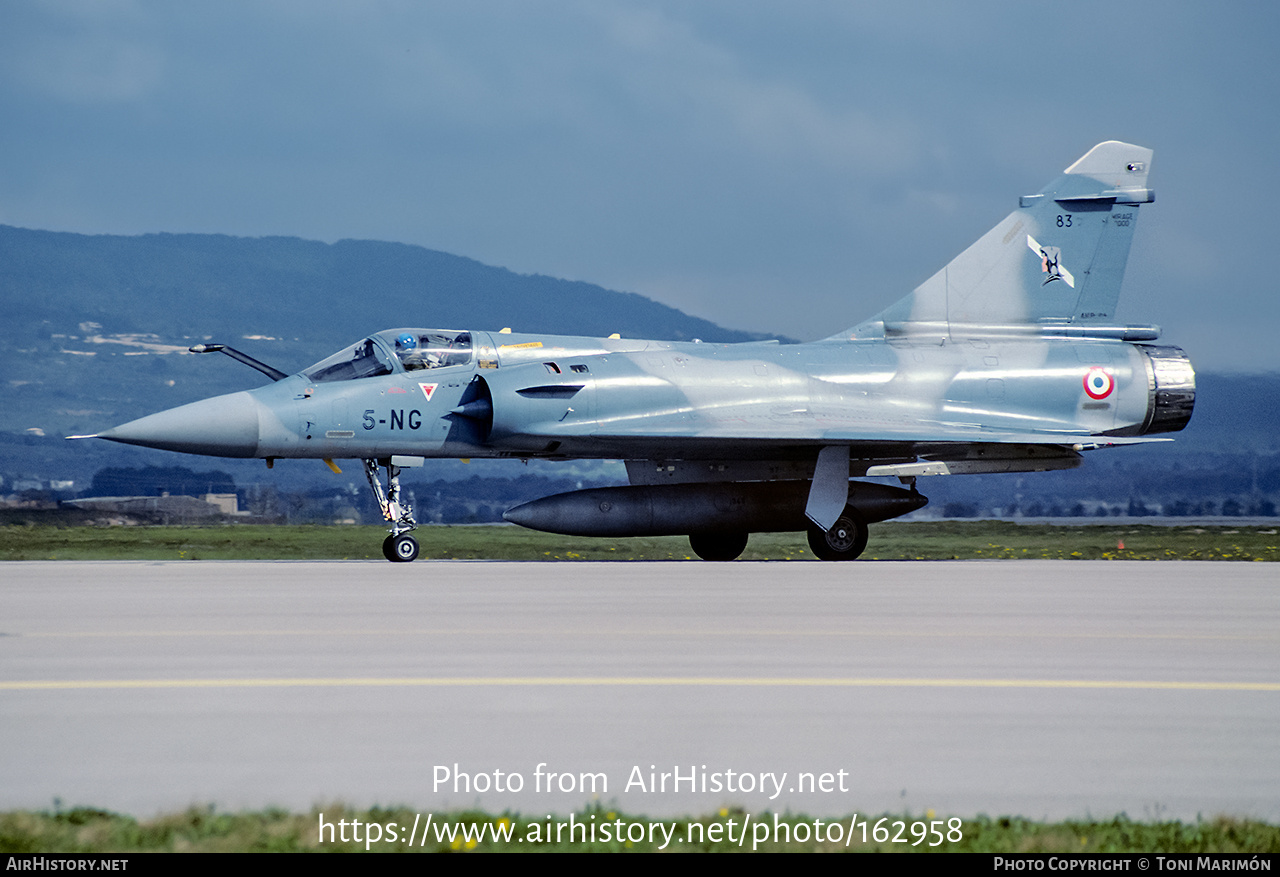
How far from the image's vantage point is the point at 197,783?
4.26 m

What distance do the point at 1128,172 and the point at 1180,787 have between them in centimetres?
1668

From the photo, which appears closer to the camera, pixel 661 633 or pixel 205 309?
pixel 661 633

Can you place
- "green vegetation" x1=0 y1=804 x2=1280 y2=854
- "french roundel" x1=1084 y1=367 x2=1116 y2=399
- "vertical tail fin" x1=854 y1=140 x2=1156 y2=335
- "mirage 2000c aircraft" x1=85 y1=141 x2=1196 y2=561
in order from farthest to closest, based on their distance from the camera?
"vertical tail fin" x1=854 y1=140 x2=1156 y2=335, "french roundel" x1=1084 y1=367 x2=1116 y2=399, "mirage 2000c aircraft" x1=85 y1=141 x2=1196 y2=561, "green vegetation" x1=0 y1=804 x2=1280 y2=854

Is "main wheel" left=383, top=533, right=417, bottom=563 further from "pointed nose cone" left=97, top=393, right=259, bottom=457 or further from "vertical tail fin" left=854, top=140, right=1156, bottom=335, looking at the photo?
"vertical tail fin" left=854, top=140, right=1156, bottom=335

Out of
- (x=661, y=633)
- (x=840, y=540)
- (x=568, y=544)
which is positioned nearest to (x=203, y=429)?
(x=568, y=544)

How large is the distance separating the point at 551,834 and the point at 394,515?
39.9 ft

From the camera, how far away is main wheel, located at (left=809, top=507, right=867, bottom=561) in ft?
55.3

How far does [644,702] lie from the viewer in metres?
5.69

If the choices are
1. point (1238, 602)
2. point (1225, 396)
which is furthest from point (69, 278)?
point (1238, 602)

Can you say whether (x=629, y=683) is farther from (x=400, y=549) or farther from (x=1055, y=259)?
(x=1055, y=259)

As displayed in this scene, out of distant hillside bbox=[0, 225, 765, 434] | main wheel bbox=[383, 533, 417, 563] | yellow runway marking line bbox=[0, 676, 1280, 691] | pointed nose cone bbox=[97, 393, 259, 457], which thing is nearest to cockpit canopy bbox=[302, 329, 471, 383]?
pointed nose cone bbox=[97, 393, 259, 457]

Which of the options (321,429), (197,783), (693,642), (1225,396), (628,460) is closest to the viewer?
(197,783)

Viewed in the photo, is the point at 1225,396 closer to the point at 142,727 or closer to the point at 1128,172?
the point at 1128,172

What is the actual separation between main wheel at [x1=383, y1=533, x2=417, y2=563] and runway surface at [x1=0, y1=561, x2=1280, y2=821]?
4.70 metres
